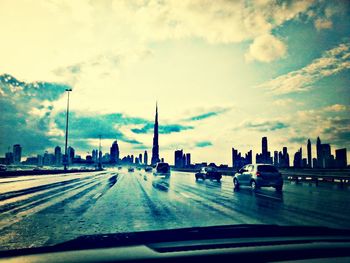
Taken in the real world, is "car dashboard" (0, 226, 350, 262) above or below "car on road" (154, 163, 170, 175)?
below

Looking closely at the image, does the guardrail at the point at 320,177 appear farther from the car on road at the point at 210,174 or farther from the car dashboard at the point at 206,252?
the car dashboard at the point at 206,252

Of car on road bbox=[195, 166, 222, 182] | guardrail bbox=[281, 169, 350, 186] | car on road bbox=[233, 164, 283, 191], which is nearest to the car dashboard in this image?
car on road bbox=[233, 164, 283, 191]

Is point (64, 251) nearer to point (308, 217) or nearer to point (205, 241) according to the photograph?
point (205, 241)

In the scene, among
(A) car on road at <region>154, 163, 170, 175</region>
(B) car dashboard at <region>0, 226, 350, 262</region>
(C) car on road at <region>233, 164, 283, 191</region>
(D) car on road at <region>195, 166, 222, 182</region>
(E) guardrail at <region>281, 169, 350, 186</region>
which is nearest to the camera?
(B) car dashboard at <region>0, 226, 350, 262</region>

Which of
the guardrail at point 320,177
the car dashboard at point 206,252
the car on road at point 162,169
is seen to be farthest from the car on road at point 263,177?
the car on road at point 162,169

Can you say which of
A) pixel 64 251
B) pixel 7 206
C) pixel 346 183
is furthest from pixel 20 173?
pixel 64 251

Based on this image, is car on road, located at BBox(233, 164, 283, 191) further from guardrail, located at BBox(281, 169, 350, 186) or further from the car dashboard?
the car dashboard

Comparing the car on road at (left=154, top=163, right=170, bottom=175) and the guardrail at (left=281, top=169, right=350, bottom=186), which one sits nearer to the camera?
the guardrail at (left=281, top=169, right=350, bottom=186)

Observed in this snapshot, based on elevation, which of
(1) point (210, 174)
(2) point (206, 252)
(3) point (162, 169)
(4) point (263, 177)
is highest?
(3) point (162, 169)

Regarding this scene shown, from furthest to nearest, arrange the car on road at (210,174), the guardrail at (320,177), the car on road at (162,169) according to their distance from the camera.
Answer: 1. the car on road at (162,169)
2. the car on road at (210,174)
3. the guardrail at (320,177)

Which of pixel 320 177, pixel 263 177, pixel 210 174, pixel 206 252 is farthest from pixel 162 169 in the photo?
pixel 206 252

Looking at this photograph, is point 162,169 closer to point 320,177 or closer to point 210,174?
point 210,174

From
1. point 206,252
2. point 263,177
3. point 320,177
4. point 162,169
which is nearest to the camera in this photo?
point 206,252

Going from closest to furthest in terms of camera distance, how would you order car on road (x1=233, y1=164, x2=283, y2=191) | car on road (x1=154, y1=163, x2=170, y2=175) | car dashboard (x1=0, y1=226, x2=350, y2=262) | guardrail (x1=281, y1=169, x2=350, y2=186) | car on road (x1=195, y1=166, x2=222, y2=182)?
car dashboard (x1=0, y1=226, x2=350, y2=262), car on road (x1=233, y1=164, x2=283, y2=191), guardrail (x1=281, y1=169, x2=350, y2=186), car on road (x1=195, y1=166, x2=222, y2=182), car on road (x1=154, y1=163, x2=170, y2=175)
